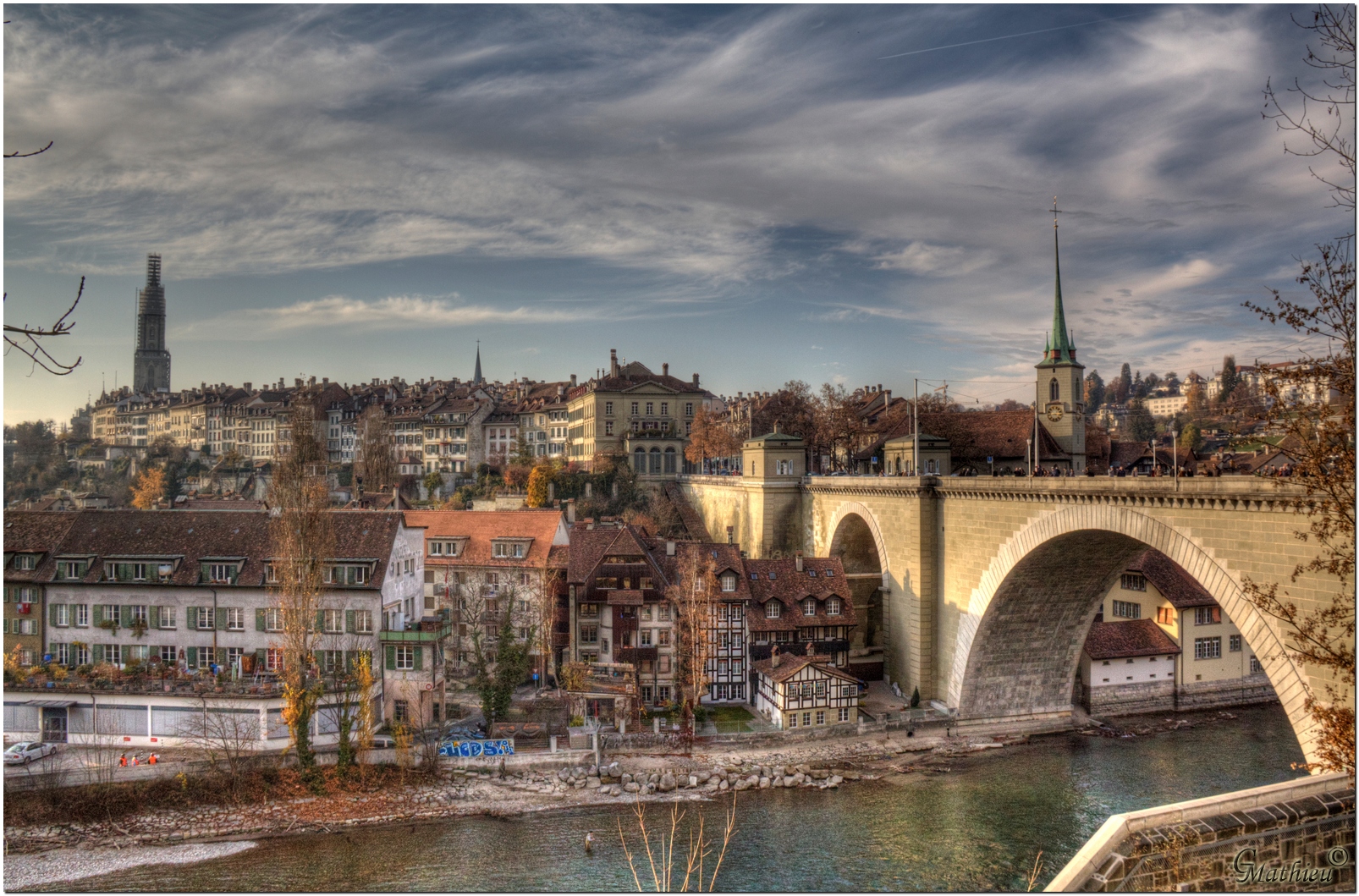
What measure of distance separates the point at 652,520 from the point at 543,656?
72.8 ft

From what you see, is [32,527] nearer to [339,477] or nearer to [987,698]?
[987,698]

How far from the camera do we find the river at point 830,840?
1994 centimetres

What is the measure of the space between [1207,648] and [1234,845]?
96.4 feet

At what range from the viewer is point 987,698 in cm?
3097

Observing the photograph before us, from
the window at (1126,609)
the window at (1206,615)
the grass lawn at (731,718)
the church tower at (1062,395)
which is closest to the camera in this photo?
the grass lawn at (731,718)

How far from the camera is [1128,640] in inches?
1321

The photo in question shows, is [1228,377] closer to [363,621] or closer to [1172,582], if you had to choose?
[1172,582]

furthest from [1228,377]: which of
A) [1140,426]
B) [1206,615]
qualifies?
[1206,615]

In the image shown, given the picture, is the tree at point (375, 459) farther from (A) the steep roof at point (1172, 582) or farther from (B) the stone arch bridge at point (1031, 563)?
(A) the steep roof at point (1172, 582)

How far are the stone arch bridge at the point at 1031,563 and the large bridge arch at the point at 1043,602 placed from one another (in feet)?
0.14

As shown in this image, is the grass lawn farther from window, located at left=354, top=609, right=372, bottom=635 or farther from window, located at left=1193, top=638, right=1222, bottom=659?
window, located at left=1193, top=638, right=1222, bottom=659

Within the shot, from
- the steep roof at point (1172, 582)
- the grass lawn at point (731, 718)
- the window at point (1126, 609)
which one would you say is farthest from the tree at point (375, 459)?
the steep roof at point (1172, 582)

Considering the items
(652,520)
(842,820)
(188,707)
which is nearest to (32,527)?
(188,707)

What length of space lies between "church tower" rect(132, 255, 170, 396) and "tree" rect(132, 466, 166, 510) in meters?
55.2
